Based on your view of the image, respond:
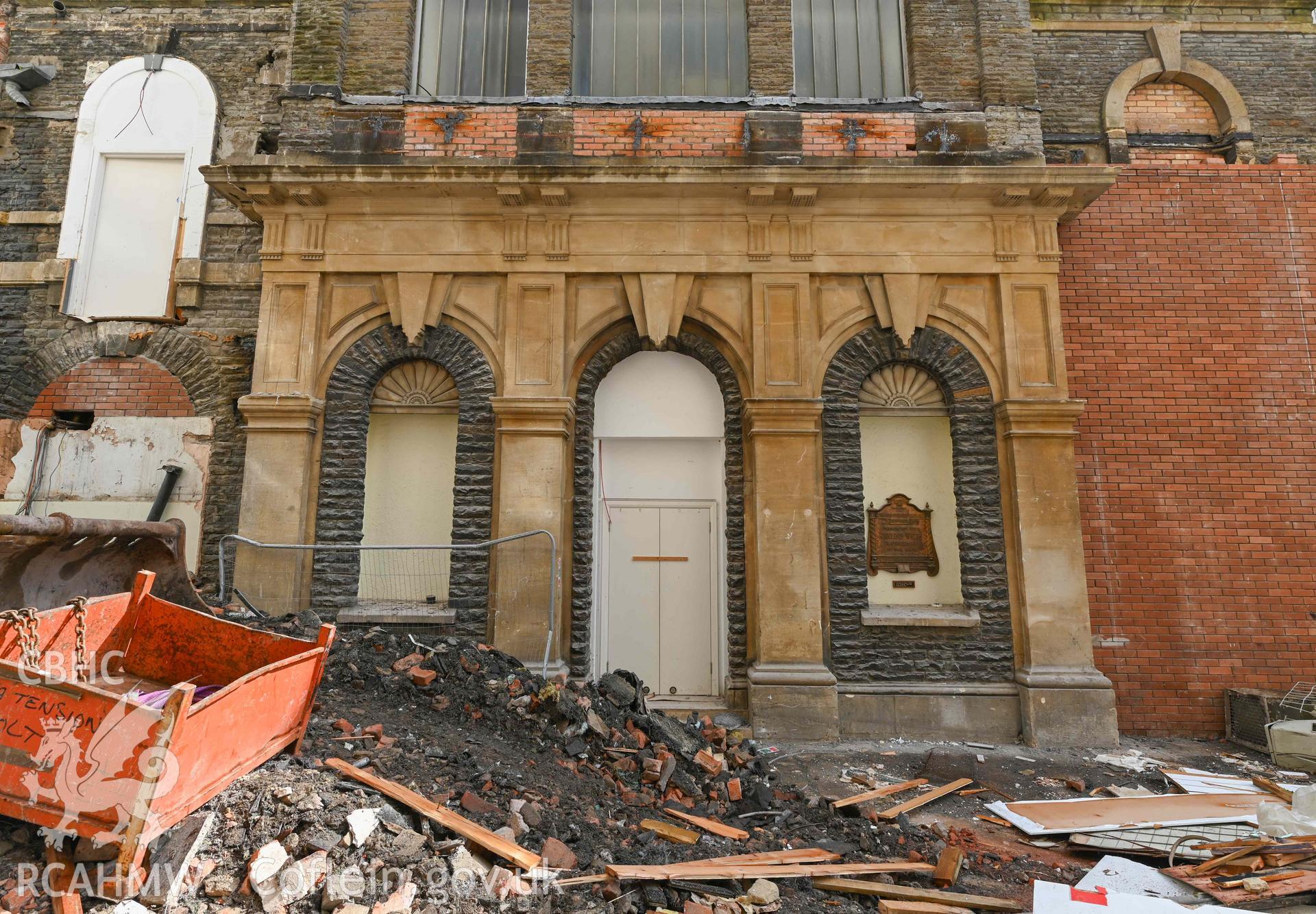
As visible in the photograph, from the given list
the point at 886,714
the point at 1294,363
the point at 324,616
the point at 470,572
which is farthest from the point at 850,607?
the point at 1294,363

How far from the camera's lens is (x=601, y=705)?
608cm

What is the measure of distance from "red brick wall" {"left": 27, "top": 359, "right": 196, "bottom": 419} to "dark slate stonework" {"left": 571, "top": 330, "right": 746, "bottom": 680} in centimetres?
484

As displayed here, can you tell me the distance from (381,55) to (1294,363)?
11440mm

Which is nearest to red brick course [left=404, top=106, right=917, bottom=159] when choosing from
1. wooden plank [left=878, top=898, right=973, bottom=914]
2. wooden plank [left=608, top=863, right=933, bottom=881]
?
wooden plank [left=608, top=863, right=933, bottom=881]

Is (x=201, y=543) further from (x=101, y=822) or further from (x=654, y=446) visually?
(x=101, y=822)

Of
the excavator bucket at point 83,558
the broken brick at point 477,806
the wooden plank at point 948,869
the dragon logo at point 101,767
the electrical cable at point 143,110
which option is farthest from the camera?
the electrical cable at point 143,110

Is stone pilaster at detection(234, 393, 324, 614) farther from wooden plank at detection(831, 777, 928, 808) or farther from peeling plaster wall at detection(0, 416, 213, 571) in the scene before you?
wooden plank at detection(831, 777, 928, 808)

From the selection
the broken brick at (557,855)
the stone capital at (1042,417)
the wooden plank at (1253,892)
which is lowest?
the wooden plank at (1253,892)

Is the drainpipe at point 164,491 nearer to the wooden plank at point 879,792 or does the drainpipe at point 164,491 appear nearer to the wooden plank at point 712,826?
the wooden plank at point 712,826

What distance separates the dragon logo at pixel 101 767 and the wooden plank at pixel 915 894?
11.1 ft

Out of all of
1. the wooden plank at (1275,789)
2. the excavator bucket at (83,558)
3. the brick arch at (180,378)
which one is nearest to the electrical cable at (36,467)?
the brick arch at (180,378)

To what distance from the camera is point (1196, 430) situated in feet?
27.9

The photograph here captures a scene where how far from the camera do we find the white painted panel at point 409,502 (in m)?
8.07

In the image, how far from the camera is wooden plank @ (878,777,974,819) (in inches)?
213
